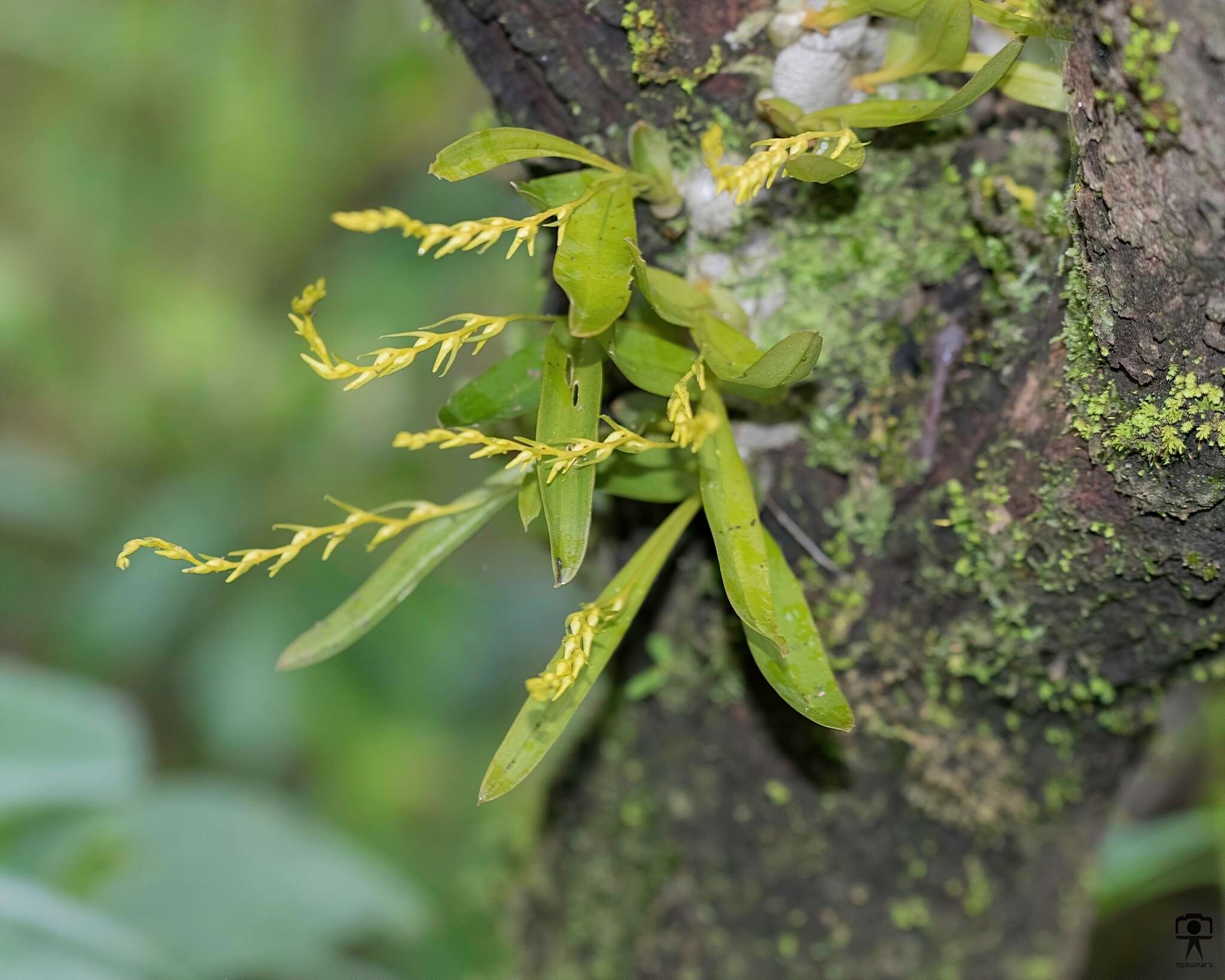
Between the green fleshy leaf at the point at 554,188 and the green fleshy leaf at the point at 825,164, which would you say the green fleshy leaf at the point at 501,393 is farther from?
the green fleshy leaf at the point at 825,164

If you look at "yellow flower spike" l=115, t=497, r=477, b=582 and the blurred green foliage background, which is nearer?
"yellow flower spike" l=115, t=497, r=477, b=582

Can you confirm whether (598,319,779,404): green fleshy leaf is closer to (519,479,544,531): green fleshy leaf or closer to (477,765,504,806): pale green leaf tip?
(519,479,544,531): green fleshy leaf

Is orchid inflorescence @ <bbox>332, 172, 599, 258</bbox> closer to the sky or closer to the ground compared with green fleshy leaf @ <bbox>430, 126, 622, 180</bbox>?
closer to the ground

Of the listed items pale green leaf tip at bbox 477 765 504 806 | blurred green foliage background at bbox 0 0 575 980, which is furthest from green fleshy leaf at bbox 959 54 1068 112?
blurred green foliage background at bbox 0 0 575 980
